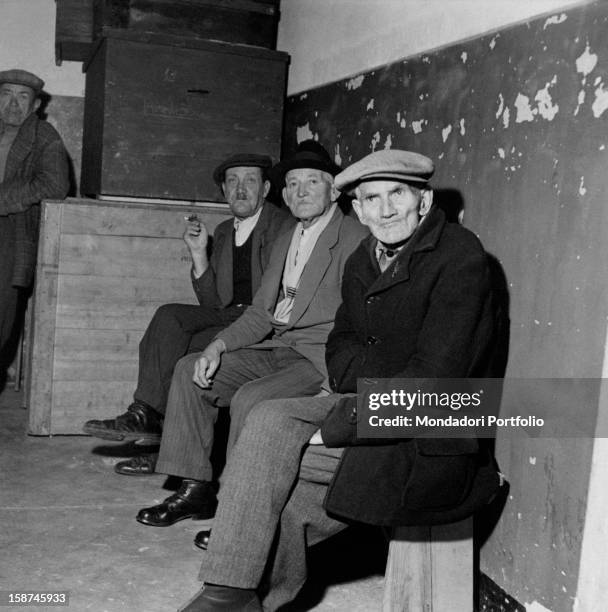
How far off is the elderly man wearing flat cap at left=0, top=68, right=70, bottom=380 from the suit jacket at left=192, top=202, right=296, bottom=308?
4.06 ft

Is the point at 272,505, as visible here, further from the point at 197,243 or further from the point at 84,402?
the point at 84,402

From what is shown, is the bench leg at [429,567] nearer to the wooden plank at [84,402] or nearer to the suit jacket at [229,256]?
the suit jacket at [229,256]

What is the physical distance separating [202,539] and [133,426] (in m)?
0.81

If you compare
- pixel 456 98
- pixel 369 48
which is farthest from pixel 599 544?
pixel 369 48

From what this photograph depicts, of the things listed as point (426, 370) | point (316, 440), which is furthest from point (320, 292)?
point (426, 370)

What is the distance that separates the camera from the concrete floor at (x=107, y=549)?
294 centimetres

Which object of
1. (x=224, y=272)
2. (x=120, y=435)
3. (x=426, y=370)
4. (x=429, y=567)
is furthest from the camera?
(x=224, y=272)

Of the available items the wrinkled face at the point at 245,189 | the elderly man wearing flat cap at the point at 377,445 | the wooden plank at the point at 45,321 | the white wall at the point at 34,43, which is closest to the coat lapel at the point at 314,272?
the elderly man wearing flat cap at the point at 377,445

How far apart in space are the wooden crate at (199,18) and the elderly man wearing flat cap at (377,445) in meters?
2.57

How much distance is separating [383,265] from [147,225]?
7.70 feet

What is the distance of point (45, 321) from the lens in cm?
478

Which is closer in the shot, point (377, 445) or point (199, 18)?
point (377, 445)

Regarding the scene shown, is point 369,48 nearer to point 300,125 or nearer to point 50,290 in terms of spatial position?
point 300,125

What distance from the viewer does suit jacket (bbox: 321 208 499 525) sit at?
2.45 metres
